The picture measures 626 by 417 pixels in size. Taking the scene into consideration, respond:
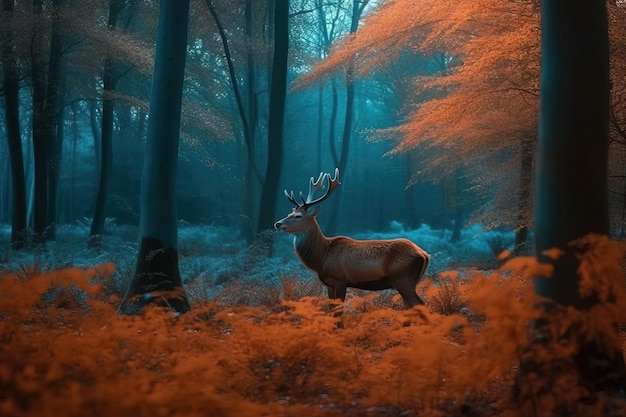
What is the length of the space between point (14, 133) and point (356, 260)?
34.7ft

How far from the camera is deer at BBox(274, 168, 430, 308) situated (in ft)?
20.3

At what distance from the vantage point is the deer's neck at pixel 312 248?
6.46 metres

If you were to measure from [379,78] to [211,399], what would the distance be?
75.0ft

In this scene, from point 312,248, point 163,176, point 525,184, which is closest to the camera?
point 312,248

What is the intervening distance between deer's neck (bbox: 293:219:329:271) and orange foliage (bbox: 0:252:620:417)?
1.38 m

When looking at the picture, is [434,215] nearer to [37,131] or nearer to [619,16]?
[37,131]

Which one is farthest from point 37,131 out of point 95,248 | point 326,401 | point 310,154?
point 310,154

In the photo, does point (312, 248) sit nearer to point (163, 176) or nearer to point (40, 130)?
point (163, 176)

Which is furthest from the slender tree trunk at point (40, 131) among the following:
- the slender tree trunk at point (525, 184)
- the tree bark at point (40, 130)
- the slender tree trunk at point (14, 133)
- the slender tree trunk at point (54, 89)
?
the slender tree trunk at point (525, 184)

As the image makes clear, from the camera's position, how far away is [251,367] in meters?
4.37

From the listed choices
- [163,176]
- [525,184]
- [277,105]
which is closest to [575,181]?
[163,176]

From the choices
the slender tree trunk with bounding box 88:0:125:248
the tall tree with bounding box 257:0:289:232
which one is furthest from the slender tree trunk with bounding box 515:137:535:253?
the slender tree trunk with bounding box 88:0:125:248

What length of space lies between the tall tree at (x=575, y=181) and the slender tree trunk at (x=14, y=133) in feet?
37.5

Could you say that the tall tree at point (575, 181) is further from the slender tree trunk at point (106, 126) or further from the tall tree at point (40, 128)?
the slender tree trunk at point (106, 126)
